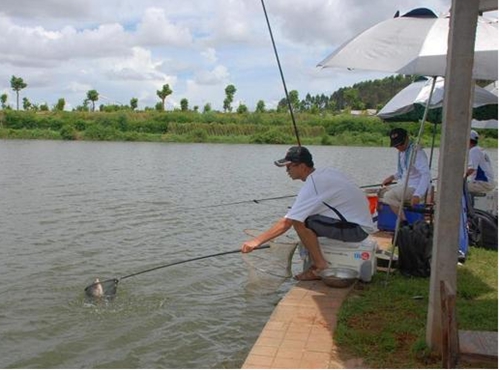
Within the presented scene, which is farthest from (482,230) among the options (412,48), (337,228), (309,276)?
(412,48)

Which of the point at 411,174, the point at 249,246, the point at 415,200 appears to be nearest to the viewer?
the point at 249,246

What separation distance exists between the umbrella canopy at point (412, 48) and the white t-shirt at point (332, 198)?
976 mm

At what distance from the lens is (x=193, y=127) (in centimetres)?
5444

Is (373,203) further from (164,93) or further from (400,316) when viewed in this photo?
(164,93)

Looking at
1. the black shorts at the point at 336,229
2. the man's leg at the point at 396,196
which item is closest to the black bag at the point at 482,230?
the man's leg at the point at 396,196

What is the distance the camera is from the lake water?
4.35 meters

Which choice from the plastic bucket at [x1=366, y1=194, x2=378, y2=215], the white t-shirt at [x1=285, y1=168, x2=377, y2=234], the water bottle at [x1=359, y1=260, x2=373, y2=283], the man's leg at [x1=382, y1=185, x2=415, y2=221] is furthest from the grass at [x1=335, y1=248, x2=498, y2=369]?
the plastic bucket at [x1=366, y1=194, x2=378, y2=215]

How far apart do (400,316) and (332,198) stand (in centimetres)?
124

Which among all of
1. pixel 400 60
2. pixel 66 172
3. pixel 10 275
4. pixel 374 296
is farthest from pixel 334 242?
pixel 66 172

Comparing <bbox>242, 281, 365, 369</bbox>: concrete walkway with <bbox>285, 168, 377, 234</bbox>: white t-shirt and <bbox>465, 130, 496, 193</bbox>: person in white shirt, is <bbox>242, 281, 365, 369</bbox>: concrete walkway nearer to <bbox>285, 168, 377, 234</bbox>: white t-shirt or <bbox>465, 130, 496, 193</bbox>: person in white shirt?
<bbox>285, 168, 377, 234</bbox>: white t-shirt

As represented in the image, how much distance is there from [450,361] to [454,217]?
758 millimetres

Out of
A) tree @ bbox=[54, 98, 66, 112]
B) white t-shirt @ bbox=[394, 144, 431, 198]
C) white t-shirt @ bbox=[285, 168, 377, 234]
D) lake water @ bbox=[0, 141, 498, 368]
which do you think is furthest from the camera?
tree @ bbox=[54, 98, 66, 112]

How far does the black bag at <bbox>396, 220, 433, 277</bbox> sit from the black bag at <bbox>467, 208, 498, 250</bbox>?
57.9 inches

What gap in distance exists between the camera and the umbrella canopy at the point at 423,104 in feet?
23.2
